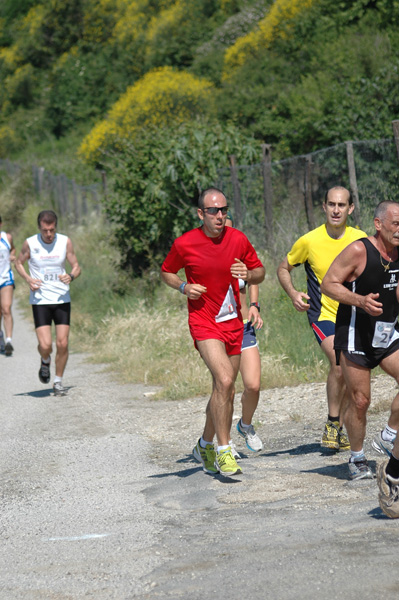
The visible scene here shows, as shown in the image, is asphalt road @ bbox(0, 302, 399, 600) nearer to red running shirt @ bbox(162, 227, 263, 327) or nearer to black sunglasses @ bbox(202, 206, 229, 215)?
red running shirt @ bbox(162, 227, 263, 327)

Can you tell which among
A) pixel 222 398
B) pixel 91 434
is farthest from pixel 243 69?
pixel 222 398

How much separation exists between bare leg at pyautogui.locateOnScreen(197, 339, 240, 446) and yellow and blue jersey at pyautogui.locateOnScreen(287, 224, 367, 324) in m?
0.99

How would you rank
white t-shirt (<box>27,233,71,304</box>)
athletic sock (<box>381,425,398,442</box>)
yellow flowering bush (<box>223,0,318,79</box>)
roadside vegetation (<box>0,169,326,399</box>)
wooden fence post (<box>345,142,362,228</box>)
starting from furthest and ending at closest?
yellow flowering bush (<box>223,0,318,79</box>)
wooden fence post (<box>345,142,362,228</box>)
white t-shirt (<box>27,233,71,304</box>)
roadside vegetation (<box>0,169,326,399</box>)
athletic sock (<box>381,425,398,442</box>)

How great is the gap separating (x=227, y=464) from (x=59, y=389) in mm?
5138

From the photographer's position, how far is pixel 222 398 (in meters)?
6.95

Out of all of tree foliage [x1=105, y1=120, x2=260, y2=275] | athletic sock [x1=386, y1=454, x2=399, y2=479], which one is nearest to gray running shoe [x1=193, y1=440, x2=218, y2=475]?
athletic sock [x1=386, y1=454, x2=399, y2=479]

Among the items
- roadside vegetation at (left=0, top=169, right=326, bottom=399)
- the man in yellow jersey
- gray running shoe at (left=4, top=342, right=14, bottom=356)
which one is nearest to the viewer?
the man in yellow jersey

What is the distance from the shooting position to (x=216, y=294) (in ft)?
23.4

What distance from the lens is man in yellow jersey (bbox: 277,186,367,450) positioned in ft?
24.8

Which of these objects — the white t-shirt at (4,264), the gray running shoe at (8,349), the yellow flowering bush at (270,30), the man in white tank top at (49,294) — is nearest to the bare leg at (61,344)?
the man in white tank top at (49,294)

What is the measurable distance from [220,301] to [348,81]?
1546cm

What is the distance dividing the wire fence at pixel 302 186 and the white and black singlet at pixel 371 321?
227 inches

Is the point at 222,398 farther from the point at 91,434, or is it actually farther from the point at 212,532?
the point at 91,434

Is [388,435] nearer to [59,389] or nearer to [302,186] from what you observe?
[59,389]
